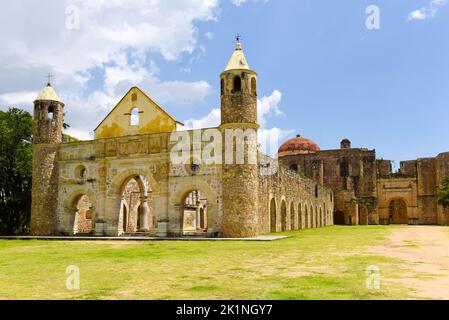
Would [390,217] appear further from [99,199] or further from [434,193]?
[99,199]

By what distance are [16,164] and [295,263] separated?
2344 centimetres

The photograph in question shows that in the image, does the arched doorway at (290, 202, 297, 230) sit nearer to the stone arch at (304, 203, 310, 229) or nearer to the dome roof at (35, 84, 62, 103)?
the stone arch at (304, 203, 310, 229)

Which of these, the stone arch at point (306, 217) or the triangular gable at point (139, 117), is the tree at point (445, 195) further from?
the triangular gable at point (139, 117)

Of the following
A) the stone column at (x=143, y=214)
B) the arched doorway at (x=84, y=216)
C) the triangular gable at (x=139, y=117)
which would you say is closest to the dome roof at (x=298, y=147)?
the stone column at (x=143, y=214)

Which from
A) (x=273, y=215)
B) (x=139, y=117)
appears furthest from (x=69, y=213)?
(x=273, y=215)

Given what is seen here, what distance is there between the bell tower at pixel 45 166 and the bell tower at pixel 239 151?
10427 mm

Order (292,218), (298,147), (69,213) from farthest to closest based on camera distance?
(298,147), (292,218), (69,213)

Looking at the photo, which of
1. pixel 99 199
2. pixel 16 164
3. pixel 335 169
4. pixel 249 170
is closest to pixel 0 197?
pixel 16 164

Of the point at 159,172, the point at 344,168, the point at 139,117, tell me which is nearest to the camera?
the point at 159,172

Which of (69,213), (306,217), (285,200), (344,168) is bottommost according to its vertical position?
(306,217)

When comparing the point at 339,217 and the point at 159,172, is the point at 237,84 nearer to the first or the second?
the point at 159,172

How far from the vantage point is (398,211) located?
60500 mm

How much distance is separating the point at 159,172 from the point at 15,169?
10860mm

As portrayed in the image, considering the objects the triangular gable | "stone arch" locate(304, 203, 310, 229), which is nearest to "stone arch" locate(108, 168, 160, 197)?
the triangular gable
